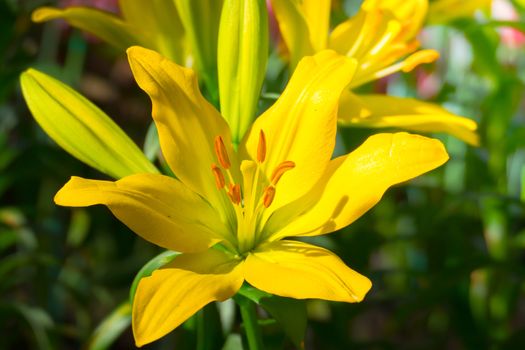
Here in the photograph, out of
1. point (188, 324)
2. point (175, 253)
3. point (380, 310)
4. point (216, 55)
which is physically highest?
point (216, 55)

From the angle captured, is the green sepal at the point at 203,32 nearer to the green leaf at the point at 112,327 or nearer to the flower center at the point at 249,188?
the flower center at the point at 249,188

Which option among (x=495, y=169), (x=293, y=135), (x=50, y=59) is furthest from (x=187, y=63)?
(x=50, y=59)

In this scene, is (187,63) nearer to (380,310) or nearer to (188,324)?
(188,324)

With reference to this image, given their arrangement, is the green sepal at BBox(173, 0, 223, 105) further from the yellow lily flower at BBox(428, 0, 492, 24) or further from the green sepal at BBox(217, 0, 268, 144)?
the yellow lily flower at BBox(428, 0, 492, 24)

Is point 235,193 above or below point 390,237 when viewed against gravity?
above

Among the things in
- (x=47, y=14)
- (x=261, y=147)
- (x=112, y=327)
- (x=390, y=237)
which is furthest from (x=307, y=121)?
(x=390, y=237)

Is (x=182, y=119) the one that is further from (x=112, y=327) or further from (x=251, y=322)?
(x=112, y=327)

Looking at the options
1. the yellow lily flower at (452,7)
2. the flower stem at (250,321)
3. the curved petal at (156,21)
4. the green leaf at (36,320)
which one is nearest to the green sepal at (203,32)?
the curved petal at (156,21)
